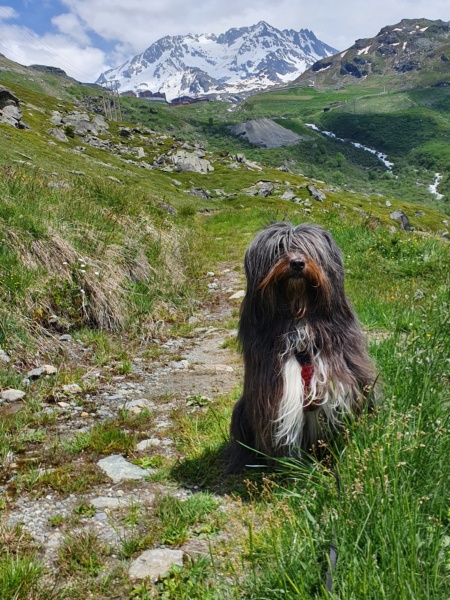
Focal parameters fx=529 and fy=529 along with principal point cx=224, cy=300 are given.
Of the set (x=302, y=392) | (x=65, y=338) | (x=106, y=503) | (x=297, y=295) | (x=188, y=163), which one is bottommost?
(x=106, y=503)

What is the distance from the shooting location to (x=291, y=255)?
12.4 ft

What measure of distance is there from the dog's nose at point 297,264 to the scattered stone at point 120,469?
2.15 m

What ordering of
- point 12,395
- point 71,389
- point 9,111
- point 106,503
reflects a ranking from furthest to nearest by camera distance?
point 9,111
point 71,389
point 12,395
point 106,503

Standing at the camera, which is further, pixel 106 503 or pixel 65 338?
pixel 65 338

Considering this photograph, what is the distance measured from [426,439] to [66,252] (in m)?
6.49

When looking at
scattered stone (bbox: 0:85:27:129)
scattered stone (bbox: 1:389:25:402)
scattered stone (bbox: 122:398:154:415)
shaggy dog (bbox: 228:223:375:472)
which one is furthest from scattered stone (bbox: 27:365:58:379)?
scattered stone (bbox: 0:85:27:129)

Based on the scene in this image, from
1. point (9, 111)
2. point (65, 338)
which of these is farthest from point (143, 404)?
point (9, 111)

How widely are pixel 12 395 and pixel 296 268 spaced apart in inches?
148

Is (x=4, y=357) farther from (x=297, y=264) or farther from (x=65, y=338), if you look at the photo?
(x=297, y=264)

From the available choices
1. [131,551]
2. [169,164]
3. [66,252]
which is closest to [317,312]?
[131,551]

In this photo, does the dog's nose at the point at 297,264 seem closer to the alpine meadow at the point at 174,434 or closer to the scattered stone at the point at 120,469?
the alpine meadow at the point at 174,434

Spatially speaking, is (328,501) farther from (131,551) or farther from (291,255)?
(291,255)

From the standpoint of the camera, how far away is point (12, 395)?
5.84 metres

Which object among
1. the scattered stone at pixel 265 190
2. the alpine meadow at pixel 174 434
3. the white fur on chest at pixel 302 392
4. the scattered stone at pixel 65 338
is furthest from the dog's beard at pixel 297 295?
the scattered stone at pixel 265 190
